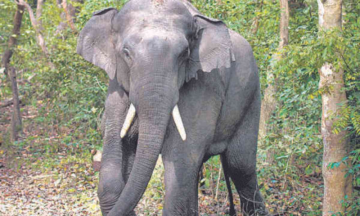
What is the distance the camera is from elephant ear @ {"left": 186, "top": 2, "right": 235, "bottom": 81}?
5215mm

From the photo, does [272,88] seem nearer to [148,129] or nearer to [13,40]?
[148,129]

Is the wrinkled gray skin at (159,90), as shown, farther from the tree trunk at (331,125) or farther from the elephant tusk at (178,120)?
the tree trunk at (331,125)

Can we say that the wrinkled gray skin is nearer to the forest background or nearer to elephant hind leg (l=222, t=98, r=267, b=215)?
elephant hind leg (l=222, t=98, r=267, b=215)

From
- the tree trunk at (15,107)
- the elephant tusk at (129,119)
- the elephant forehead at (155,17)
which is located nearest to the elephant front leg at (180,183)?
the elephant tusk at (129,119)

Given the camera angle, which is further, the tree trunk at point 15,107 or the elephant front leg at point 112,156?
the tree trunk at point 15,107

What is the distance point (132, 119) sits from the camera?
4.84 meters

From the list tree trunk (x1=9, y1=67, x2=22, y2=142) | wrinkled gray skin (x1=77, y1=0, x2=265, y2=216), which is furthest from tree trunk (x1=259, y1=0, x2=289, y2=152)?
tree trunk (x1=9, y1=67, x2=22, y2=142)

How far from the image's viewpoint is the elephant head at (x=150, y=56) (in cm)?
466

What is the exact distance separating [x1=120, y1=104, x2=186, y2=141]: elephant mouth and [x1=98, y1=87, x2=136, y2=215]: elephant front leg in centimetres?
27

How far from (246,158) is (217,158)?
7.22 ft

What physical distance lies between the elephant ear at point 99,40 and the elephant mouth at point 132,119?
22.4 inches

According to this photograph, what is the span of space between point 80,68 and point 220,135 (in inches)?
160

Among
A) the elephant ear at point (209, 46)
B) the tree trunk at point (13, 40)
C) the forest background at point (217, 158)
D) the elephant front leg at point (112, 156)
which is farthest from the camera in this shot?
the tree trunk at point (13, 40)

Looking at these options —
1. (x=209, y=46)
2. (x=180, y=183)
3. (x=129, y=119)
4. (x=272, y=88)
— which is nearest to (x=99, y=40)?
(x=129, y=119)
